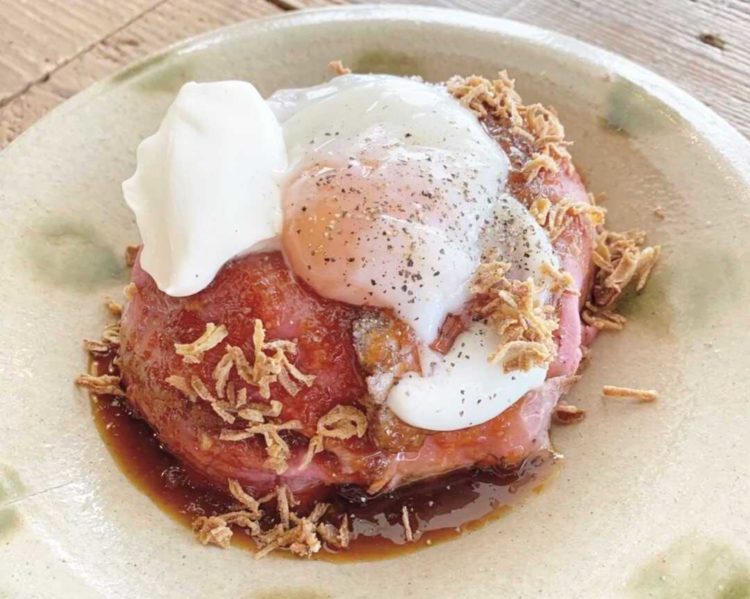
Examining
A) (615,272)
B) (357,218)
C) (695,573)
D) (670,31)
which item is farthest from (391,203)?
(670,31)

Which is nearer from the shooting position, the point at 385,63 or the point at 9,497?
the point at 9,497

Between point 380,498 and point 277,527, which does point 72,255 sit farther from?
point 380,498

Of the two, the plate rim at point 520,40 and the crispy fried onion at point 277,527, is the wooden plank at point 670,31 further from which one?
the crispy fried onion at point 277,527

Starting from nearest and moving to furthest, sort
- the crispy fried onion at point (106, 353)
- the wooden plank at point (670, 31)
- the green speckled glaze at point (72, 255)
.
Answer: the crispy fried onion at point (106, 353) → the green speckled glaze at point (72, 255) → the wooden plank at point (670, 31)

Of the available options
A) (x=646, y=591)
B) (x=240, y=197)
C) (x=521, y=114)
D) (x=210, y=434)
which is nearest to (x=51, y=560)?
(x=210, y=434)

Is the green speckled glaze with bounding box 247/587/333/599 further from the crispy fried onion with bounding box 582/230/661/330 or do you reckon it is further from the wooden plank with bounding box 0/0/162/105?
the wooden plank with bounding box 0/0/162/105

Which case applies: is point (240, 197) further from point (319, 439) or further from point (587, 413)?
point (587, 413)

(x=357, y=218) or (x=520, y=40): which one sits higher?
(x=520, y=40)


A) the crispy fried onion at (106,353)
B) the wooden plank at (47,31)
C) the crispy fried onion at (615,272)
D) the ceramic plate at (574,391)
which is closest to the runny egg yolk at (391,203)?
the crispy fried onion at (615,272)
